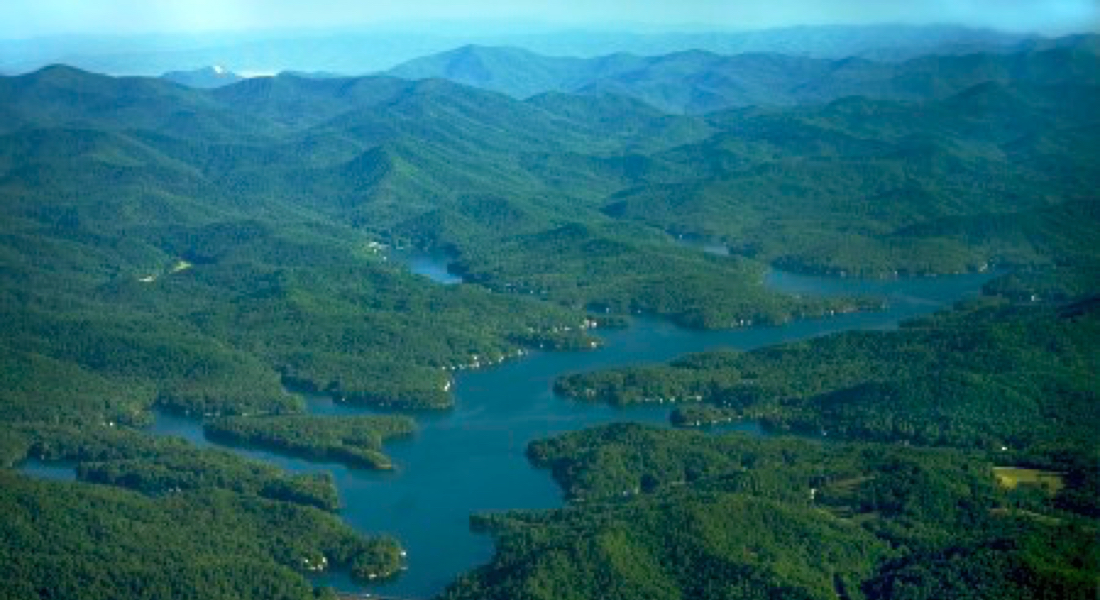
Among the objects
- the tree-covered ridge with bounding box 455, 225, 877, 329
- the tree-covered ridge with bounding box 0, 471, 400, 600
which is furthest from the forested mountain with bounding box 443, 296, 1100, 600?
the tree-covered ridge with bounding box 455, 225, 877, 329

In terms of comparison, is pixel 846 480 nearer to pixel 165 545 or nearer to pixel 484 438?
pixel 484 438

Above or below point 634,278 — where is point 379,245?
below

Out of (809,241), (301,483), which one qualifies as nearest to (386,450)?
(301,483)

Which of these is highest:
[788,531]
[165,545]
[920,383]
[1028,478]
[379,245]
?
[788,531]

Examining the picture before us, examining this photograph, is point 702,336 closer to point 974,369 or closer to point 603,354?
point 603,354

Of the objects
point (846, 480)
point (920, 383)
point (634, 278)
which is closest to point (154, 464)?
point (846, 480)

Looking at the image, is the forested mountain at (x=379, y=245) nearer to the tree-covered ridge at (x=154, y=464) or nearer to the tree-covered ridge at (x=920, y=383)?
the tree-covered ridge at (x=154, y=464)

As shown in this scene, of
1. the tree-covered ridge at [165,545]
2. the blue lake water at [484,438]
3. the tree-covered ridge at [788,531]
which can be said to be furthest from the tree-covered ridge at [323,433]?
the tree-covered ridge at [788,531]
